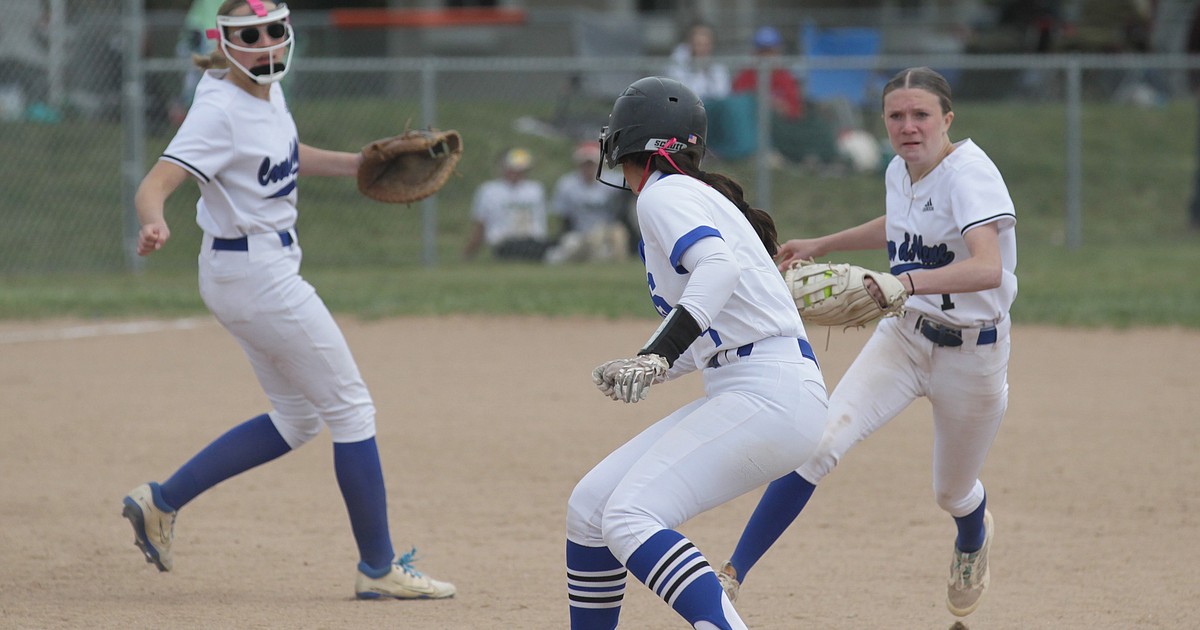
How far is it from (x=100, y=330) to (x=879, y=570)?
7188 millimetres

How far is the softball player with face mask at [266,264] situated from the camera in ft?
14.7

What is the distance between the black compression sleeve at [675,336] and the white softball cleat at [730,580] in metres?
1.20

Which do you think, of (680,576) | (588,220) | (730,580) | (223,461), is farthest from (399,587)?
(588,220)

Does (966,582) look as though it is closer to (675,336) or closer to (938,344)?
(938,344)

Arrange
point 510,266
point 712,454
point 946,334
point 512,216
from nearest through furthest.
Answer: point 712,454 → point 946,334 → point 510,266 → point 512,216

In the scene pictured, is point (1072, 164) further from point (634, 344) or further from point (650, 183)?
point (650, 183)

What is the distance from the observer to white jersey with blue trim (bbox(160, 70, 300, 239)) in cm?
443

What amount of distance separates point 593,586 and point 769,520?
1.00 meters

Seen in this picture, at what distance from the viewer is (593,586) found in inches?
135

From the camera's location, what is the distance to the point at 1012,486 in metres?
6.20

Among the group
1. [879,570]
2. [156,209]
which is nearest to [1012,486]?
[879,570]

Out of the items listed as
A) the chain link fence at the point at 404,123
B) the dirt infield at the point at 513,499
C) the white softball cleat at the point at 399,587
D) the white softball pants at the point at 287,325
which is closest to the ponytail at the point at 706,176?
the dirt infield at the point at 513,499

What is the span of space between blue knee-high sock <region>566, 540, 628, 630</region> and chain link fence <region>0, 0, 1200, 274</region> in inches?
321

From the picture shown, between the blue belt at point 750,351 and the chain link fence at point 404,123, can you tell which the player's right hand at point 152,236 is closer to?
the blue belt at point 750,351
